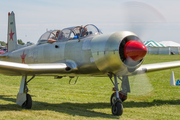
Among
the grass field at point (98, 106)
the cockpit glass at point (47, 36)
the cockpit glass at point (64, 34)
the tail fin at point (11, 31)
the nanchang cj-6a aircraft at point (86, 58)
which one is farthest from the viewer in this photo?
the tail fin at point (11, 31)

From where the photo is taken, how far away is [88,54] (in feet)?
24.9

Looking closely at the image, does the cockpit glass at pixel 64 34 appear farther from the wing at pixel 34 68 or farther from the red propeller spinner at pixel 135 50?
the red propeller spinner at pixel 135 50

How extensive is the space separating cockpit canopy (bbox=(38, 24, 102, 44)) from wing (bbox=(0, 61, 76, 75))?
3.61 feet

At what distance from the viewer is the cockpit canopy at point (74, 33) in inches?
328

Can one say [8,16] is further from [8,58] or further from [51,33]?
[51,33]

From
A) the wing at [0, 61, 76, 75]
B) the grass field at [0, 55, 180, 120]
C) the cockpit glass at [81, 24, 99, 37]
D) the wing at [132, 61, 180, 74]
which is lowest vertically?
the grass field at [0, 55, 180, 120]

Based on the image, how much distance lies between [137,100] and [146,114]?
2375mm

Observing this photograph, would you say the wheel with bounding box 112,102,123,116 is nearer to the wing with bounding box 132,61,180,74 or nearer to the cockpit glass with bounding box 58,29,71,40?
the wing with bounding box 132,61,180,74

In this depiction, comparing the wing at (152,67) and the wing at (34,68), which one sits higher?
the wing at (34,68)

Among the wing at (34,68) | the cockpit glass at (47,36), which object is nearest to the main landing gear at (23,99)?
the wing at (34,68)

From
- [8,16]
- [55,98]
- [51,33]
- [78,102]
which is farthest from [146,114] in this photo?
[8,16]

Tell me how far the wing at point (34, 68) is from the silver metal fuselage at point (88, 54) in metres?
0.23

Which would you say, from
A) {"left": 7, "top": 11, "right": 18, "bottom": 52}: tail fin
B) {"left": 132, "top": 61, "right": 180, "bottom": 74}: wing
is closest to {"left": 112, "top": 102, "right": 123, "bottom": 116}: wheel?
{"left": 132, "top": 61, "right": 180, "bottom": 74}: wing

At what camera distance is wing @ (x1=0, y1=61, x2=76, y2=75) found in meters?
7.16
